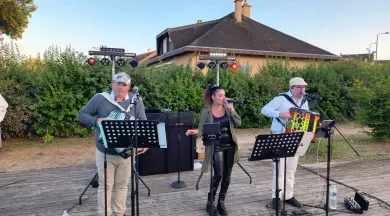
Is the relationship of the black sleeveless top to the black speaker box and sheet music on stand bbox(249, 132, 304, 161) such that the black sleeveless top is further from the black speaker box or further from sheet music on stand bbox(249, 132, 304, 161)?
the black speaker box

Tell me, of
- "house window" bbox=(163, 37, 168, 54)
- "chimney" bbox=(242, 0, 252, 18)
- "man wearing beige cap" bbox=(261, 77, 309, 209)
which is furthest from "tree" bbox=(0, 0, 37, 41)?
"chimney" bbox=(242, 0, 252, 18)

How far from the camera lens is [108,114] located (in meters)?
3.21

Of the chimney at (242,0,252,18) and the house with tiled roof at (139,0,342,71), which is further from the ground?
the chimney at (242,0,252,18)

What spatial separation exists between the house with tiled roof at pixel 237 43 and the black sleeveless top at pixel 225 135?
12.6 m

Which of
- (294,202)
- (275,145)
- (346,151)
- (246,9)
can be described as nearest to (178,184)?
(294,202)

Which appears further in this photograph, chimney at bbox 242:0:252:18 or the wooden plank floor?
chimney at bbox 242:0:252:18

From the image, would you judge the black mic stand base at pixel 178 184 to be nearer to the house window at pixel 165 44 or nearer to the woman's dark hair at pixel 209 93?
the woman's dark hair at pixel 209 93

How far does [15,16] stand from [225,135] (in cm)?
1391

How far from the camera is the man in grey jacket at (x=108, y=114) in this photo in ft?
10.4

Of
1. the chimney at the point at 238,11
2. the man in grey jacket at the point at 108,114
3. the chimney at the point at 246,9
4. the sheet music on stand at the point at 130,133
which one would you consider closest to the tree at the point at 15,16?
the man in grey jacket at the point at 108,114

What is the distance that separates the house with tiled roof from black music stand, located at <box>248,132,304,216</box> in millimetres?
13203

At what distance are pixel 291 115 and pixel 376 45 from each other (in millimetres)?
33181

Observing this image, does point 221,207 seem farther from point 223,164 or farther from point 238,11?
point 238,11

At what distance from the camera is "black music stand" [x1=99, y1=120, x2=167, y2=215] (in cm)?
276
